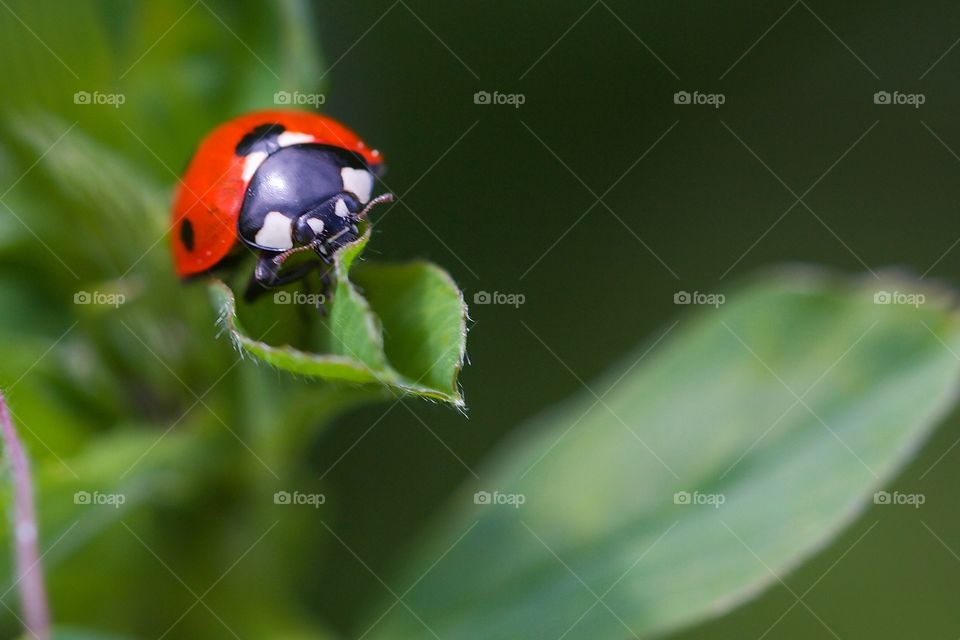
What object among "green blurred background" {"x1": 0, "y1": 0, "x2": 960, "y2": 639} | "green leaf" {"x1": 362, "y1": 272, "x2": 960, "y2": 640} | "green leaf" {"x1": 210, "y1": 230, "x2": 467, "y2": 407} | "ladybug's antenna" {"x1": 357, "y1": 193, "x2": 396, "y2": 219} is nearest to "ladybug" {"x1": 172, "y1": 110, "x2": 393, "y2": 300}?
"ladybug's antenna" {"x1": 357, "y1": 193, "x2": 396, "y2": 219}

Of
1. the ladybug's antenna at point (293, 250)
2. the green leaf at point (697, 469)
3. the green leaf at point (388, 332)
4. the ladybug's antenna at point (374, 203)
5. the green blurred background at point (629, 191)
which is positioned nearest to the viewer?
the green leaf at point (388, 332)

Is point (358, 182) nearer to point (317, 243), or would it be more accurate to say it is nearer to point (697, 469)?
point (317, 243)

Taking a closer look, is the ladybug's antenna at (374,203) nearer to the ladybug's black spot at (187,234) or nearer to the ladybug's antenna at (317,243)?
the ladybug's antenna at (317,243)

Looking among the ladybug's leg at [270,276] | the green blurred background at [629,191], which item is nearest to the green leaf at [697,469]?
the green blurred background at [629,191]

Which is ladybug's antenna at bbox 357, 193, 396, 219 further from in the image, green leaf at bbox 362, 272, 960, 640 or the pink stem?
green leaf at bbox 362, 272, 960, 640

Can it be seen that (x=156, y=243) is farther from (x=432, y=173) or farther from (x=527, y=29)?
(x=527, y=29)
